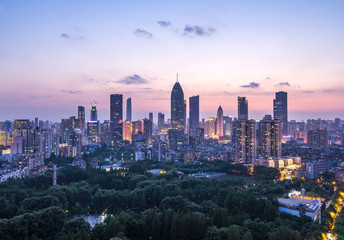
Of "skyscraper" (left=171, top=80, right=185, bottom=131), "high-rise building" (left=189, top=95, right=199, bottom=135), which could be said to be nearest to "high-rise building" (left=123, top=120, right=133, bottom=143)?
"skyscraper" (left=171, top=80, right=185, bottom=131)

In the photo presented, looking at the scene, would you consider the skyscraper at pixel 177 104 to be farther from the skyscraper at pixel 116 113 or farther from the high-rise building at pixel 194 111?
the high-rise building at pixel 194 111

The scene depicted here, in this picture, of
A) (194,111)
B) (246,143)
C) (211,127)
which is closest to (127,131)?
(211,127)

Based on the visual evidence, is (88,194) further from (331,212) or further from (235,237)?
(331,212)

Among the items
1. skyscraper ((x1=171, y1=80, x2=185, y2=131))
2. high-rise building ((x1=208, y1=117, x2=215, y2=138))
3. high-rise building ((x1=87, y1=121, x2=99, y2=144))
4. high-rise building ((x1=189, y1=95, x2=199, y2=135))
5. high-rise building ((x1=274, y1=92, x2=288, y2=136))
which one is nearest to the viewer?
high-rise building ((x1=87, y1=121, x2=99, y2=144))

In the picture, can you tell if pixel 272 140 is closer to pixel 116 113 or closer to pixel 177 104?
pixel 177 104

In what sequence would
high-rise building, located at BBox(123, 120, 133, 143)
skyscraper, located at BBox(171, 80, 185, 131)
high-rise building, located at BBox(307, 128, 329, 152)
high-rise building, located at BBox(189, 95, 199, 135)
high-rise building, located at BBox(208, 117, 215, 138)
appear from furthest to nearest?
high-rise building, located at BBox(189, 95, 199, 135)
high-rise building, located at BBox(208, 117, 215, 138)
skyscraper, located at BBox(171, 80, 185, 131)
high-rise building, located at BBox(123, 120, 133, 143)
high-rise building, located at BBox(307, 128, 329, 152)

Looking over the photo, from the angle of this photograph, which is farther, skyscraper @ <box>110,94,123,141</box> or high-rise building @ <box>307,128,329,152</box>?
skyscraper @ <box>110,94,123,141</box>

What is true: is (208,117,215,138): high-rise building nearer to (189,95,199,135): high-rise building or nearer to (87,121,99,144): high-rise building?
(189,95,199,135): high-rise building
